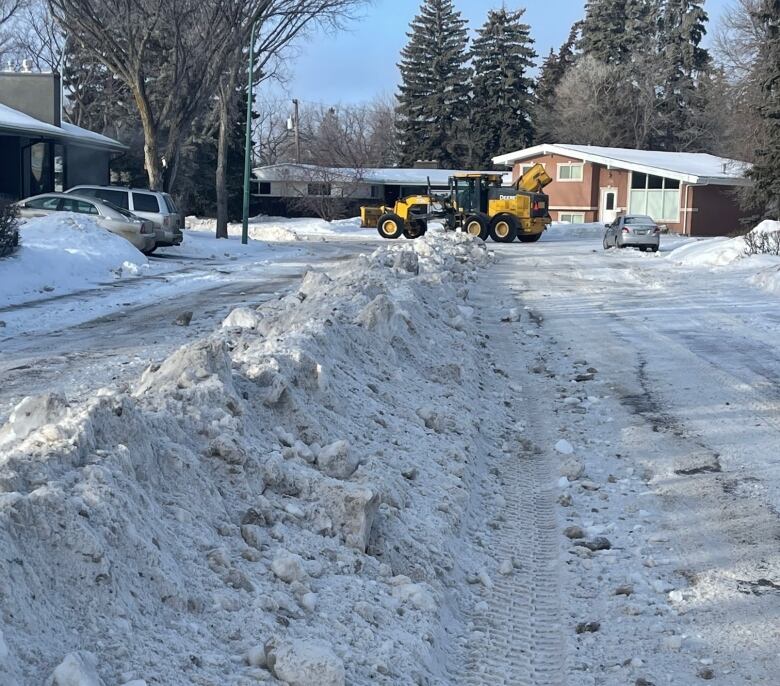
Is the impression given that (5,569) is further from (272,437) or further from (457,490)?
(457,490)

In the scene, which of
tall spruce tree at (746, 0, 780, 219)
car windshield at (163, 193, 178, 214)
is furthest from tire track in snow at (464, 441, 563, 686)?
tall spruce tree at (746, 0, 780, 219)

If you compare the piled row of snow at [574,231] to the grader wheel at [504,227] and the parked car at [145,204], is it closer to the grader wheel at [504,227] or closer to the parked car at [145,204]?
the grader wheel at [504,227]

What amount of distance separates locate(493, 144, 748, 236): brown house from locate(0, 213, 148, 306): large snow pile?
34748 millimetres

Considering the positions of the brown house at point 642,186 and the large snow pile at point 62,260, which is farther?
the brown house at point 642,186

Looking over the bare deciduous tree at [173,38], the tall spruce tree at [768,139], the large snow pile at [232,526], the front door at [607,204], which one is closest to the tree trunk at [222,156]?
the bare deciduous tree at [173,38]

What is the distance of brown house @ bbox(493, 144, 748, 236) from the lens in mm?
53688

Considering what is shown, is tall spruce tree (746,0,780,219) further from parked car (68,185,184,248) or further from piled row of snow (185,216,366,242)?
parked car (68,185,184,248)

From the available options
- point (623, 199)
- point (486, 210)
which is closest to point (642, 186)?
point (623, 199)

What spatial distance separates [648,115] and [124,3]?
50.4 metres

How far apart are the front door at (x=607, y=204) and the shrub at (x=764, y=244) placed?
30.8 meters

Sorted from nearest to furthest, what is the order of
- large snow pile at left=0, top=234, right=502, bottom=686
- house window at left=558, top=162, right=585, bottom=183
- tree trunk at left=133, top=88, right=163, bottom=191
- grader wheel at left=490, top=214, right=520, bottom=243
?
large snow pile at left=0, top=234, right=502, bottom=686, tree trunk at left=133, top=88, right=163, bottom=191, grader wheel at left=490, top=214, right=520, bottom=243, house window at left=558, top=162, right=585, bottom=183

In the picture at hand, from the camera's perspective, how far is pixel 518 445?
8.70 metres

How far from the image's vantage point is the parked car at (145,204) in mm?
28281

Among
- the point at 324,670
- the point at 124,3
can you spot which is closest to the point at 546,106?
the point at 124,3
